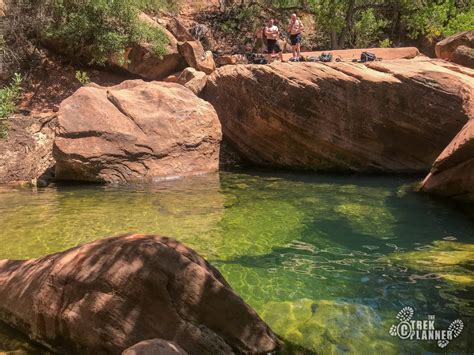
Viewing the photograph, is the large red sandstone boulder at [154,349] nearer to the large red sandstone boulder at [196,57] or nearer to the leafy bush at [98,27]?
the leafy bush at [98,27]

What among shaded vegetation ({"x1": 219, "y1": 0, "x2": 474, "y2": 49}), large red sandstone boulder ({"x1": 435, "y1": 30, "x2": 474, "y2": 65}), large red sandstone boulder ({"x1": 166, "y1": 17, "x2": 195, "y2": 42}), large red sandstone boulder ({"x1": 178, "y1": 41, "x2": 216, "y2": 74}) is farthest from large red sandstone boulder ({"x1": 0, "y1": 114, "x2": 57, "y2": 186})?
shaded vegetation ({"x1": 219, "y1": 0, "x2": 474, "y2": 49})

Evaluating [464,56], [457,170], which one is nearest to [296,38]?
[464,56]

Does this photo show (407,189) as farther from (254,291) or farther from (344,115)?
(254,291)

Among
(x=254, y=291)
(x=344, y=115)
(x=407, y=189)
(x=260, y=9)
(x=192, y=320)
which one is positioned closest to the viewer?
(x=192, y=320)

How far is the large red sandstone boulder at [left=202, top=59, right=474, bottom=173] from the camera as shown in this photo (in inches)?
408

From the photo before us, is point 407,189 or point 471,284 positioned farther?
point 407,189

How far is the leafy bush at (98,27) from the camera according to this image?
15516mm

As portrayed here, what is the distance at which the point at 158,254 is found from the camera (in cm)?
378

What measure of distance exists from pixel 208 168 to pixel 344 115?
3.50m

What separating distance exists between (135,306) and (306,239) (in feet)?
11.7

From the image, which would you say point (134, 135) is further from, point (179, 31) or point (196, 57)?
point (179, 31)

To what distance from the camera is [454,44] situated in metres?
14.3

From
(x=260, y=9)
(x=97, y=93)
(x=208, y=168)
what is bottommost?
(x=208, y=168)

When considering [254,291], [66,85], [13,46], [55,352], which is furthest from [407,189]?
[13,46]
